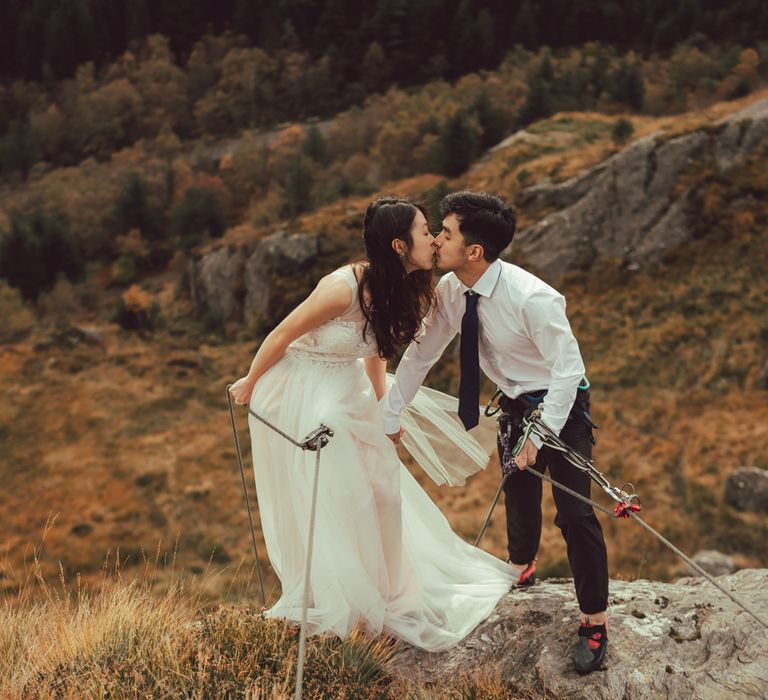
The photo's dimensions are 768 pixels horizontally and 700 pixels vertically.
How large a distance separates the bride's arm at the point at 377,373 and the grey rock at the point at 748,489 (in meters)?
13.9

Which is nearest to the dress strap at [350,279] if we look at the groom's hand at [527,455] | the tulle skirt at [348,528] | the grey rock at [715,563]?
the tulle skirt at [348,528]

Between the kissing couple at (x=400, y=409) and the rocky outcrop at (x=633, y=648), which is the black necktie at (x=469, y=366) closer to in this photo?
the kissing couple at (x=400, y=409)

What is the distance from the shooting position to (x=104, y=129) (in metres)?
70.2

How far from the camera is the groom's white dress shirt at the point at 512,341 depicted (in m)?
3.34

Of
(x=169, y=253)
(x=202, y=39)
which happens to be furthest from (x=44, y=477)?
(x=202, y=39)

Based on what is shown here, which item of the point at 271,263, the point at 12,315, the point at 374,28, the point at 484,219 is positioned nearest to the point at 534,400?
the point at 484,219

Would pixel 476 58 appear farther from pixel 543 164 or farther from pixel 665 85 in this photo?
pixel 543 164

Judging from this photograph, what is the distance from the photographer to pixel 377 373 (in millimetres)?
4164

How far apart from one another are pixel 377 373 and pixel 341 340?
41cm

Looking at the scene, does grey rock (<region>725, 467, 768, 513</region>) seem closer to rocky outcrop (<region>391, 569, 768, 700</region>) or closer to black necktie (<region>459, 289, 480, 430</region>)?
rocky outcrop (<region>391, 569, 768, 700</region>)

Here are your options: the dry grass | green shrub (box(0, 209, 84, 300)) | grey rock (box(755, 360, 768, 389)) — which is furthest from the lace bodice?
green shrub (box(0, 209, 84, 300))

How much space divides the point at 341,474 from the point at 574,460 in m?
1.16

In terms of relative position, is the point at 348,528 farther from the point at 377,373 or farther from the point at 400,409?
the point at 377,373

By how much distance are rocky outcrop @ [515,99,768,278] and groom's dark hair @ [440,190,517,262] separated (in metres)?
22.6
